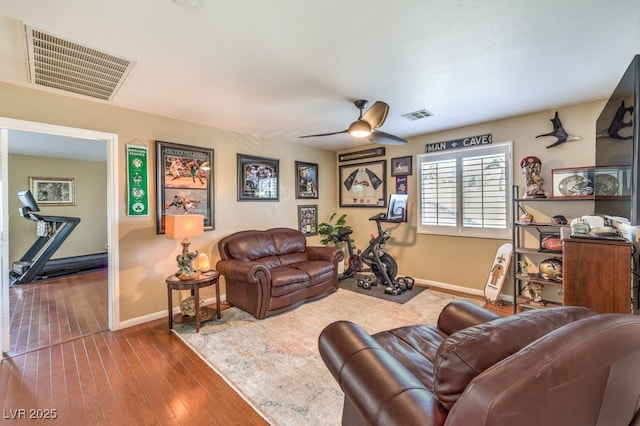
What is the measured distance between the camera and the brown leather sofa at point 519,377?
2.41ft

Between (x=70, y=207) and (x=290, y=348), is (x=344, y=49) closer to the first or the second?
(x=290, y=348)

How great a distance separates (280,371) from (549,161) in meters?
4.02

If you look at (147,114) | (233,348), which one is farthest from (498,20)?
(147,114)

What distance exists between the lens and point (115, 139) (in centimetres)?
312

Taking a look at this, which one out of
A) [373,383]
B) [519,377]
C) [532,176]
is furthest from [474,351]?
[532,176]

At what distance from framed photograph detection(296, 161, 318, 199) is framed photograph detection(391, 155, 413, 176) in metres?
1.54

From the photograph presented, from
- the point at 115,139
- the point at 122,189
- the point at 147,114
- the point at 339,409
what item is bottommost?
the point at 339,409

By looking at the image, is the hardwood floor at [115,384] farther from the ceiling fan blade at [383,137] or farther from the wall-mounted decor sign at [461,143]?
the wall-mounted decor sign at [461,143]

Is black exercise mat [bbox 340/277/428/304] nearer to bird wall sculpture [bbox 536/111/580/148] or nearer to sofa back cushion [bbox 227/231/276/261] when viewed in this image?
sofa back cushion [bbox 227/231/276/261]

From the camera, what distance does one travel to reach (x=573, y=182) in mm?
3271

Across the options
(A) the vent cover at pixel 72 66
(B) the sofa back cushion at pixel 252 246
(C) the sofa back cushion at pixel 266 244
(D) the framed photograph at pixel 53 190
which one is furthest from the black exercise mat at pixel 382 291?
(D) the framed photograph at pixel 53 190

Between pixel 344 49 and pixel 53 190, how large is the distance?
7.53m

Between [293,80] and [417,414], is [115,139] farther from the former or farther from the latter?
[417,414]

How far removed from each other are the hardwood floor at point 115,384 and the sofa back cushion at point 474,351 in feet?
4.67
